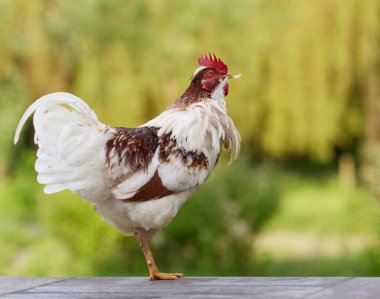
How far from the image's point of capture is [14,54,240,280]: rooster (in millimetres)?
3578

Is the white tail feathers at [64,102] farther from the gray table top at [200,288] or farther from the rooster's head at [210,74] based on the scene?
the gray table top at [200,288]

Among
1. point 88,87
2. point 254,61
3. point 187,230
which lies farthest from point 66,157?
point 254,61

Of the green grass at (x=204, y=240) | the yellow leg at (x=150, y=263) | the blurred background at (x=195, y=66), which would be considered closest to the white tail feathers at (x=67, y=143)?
the yellow leg at (x=150, y=263)

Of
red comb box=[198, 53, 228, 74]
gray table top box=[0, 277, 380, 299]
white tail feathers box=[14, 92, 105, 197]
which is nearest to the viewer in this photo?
gray table top box=[0, 277, 380, 299]

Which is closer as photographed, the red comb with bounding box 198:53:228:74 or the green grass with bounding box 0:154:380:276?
the red comb with bounding box 198:53:228:74

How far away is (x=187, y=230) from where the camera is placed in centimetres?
924

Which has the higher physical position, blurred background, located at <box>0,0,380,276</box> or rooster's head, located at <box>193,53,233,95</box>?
blurred background, located at <box>0,0,380,276</box>

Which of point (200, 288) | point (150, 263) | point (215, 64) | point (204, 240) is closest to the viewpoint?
point (200, 288)

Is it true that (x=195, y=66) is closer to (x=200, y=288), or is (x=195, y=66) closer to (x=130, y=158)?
(x=130, y=158)

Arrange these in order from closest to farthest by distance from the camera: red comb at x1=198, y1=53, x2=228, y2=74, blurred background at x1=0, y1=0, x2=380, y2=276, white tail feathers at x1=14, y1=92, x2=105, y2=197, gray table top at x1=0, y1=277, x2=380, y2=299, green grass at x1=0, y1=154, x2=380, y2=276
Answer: gray table top at x1=0, y1=277, x2=380, y2=299
white tail feathers at x1=14, y1=92, x2=105, y2=197
red comb at x1=198, y1=53, x2=228, y2=74
green grass at x1=0, y1=154, x2=380, y2=276
blurred background at x1=0, y1=0, x2=380, y2=276

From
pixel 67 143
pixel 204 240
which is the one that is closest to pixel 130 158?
pixel 67 143

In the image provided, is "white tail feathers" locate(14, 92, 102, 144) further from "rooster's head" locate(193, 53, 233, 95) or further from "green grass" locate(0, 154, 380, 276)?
"green grass" locate(0, 154, 380, 276)

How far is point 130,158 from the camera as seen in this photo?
11.8 feet

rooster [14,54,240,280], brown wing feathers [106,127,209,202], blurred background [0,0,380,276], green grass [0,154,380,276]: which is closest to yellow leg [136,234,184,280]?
rooster [14,54,240,280]
